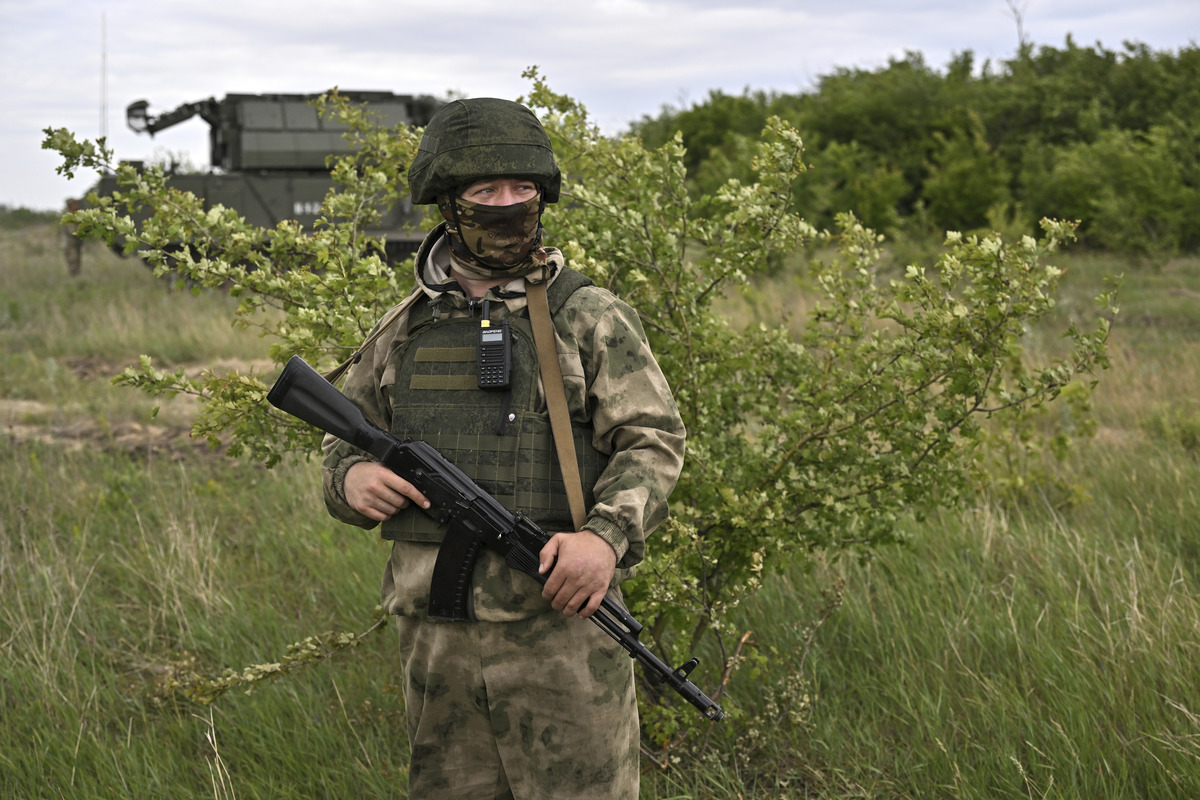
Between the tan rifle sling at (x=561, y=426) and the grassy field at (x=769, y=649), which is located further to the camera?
the grassy field at (x=769, y=649)

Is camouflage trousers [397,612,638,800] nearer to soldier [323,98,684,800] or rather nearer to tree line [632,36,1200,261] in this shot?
soldier [323,98,684,800]

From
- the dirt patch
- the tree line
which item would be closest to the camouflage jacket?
the dirt patch

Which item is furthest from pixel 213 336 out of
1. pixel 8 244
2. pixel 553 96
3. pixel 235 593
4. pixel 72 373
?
pixel 8 244

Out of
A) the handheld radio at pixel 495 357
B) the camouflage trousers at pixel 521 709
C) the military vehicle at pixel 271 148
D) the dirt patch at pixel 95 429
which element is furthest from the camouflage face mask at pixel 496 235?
the military vehicle at pixel 271 148

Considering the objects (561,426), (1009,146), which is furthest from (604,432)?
(1009,146)

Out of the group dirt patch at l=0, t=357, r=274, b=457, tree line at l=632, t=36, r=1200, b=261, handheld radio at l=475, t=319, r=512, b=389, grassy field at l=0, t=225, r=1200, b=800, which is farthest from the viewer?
tree line at l=632, t=36, r=1200, b=261

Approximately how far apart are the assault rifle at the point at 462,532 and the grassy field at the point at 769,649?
888 mm

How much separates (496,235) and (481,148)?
0.17m

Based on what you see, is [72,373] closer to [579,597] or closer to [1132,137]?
[579,597]

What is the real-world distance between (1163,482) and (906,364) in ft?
8.47

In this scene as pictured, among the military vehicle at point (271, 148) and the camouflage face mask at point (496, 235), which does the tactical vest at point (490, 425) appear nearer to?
the camouflage face mask at point (496, 235)

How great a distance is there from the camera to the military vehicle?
43.5ft

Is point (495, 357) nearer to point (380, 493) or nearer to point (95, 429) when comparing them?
point (380, 493)

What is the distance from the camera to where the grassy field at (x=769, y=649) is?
2.71 metres
